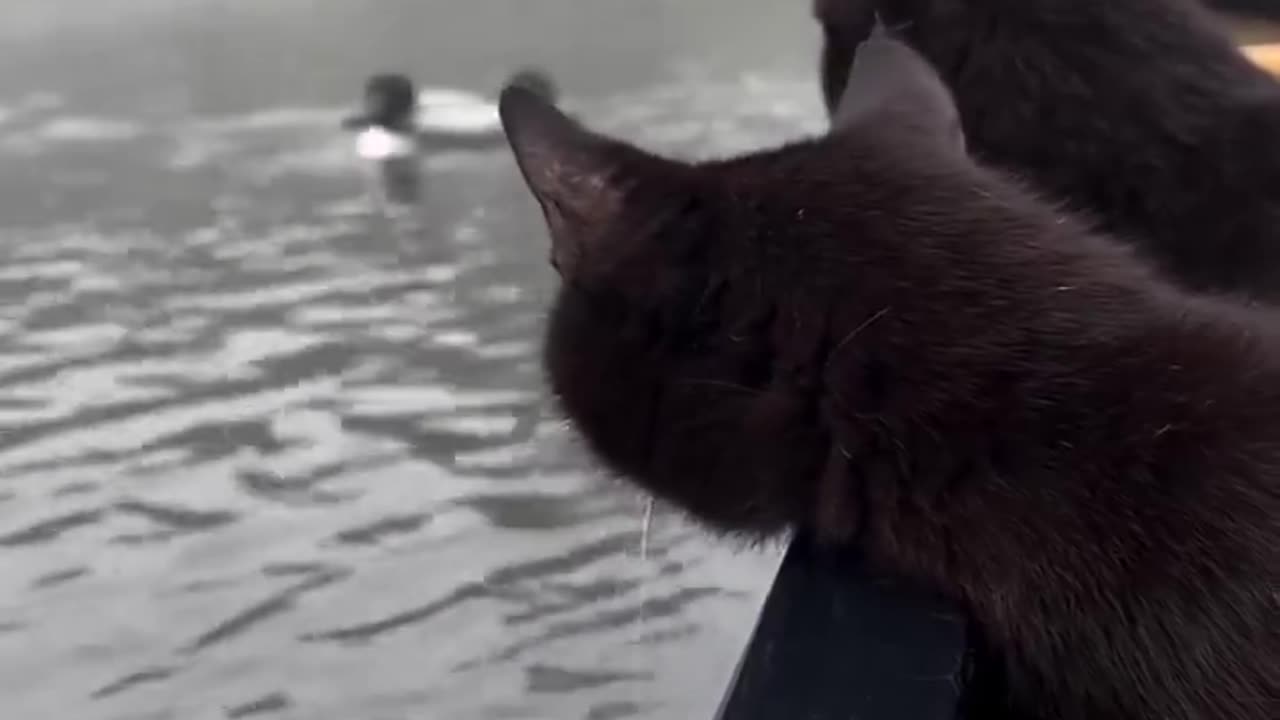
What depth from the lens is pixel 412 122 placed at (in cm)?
480

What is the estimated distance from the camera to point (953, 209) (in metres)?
0.73

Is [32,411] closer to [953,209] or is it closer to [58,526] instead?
[58,526]

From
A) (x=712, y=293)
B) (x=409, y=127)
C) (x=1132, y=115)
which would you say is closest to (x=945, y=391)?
(x=712, y=293)

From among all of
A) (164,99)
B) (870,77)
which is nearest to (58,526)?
(870,77)

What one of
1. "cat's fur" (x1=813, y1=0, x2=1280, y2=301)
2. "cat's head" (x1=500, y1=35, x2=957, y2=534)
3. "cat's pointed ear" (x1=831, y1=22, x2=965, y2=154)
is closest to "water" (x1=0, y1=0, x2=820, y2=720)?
"cat's head" (x1=500, y1=35, x2=957, y2=534)

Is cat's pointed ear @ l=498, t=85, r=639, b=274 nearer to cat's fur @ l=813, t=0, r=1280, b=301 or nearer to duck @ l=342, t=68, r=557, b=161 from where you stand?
cat's fur @ l=813, t=0, r=1280, b=301

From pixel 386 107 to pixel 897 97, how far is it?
4100 mm

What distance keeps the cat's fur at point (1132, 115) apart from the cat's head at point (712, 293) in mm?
375

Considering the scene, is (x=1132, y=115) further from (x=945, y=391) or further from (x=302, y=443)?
(x=302, y=443)

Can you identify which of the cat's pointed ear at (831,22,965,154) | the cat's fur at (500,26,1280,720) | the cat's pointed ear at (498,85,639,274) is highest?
the cat's pointed ear at (831,22,965,154)

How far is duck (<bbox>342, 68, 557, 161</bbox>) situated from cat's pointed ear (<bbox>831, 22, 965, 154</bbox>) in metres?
3.84

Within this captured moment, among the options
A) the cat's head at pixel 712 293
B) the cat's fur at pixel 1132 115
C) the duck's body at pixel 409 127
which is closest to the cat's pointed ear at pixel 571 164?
the cat's head at pixel 712 293

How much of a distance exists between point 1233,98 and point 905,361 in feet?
2.18

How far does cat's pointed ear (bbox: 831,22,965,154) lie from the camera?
81cm
